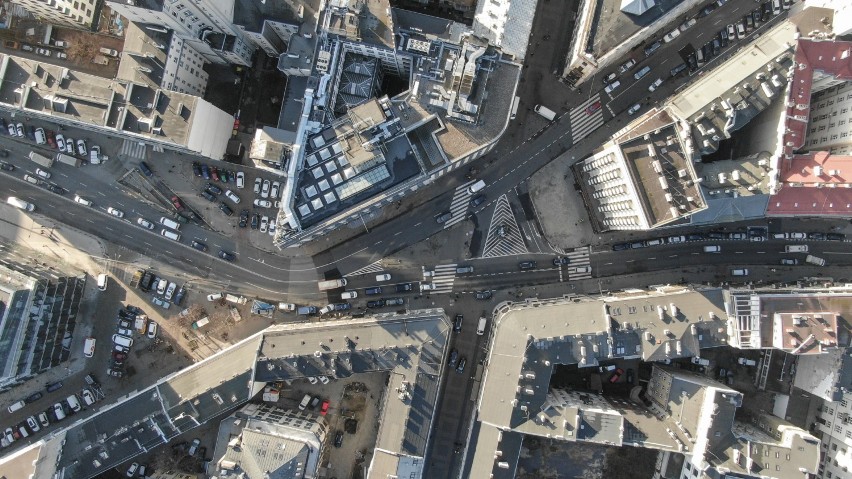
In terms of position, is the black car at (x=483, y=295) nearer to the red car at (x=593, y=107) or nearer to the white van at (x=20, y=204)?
the red car at (x=593, y=107)

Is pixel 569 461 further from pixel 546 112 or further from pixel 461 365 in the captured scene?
pixel 546 112

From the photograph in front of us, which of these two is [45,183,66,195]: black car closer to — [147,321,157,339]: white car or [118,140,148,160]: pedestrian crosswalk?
[118,140,148,160]: pedestrian crosswalk

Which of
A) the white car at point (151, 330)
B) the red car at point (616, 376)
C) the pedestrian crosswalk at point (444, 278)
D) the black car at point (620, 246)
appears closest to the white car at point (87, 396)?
the white car at point (151, 330)

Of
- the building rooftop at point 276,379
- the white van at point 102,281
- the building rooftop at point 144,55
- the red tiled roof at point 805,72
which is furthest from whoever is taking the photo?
the white van at point 102,281

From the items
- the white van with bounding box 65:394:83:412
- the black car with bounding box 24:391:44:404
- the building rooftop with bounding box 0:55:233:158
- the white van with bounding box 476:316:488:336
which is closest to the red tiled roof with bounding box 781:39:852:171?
the white van with bounding box 476:316:488:336

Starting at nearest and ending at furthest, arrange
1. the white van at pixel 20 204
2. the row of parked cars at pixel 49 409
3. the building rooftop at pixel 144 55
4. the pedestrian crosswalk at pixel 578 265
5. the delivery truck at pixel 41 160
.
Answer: the building rooftop at pixel 144 55, the row of parked cars at pixel 49 409, the white van at pixel 20 204, the delivery truck at pixel 41 160, the pedestrian crosswalk at pixel 578 265

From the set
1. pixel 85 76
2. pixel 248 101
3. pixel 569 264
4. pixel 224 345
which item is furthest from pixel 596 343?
pixel 85 76
